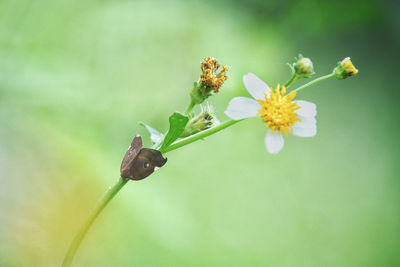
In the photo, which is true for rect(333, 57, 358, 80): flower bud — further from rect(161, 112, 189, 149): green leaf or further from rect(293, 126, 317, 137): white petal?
rect(161, 112, 189, 149): green leaf

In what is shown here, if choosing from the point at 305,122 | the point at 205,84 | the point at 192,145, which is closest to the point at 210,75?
the point at 205,84

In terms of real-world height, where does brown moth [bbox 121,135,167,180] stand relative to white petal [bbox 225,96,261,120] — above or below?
below

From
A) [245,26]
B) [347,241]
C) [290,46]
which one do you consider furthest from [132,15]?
[347,241]

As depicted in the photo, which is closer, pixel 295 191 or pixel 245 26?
pixel 295 191

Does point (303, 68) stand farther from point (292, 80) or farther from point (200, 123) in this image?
point (200, 123)

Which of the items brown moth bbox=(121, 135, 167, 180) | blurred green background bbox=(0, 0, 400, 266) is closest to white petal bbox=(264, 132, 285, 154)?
brown moth bbox=(121, 135, 167, 180)

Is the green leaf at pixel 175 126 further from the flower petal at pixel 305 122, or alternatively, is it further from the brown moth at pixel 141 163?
the flower petal at pixel 305 122

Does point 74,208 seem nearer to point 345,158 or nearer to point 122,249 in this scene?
point 122,249
